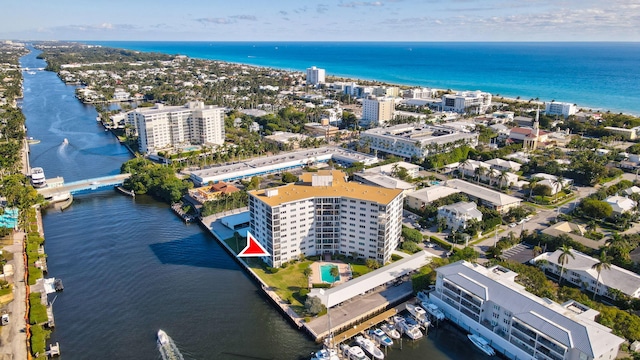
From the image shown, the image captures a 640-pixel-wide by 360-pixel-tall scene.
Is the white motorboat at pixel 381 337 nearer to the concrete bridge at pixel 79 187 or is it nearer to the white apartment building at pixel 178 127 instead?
the concrete bridge at pixel 79 187

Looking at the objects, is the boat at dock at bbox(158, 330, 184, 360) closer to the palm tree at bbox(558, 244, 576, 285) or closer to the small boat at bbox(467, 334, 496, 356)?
the small boat at bbox(467, 334, 496, 356)

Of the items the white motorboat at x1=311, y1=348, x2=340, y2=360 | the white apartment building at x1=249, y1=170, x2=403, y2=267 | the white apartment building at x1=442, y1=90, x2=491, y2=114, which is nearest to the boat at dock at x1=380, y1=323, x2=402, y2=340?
the white motorboat at x1=311, y1=348, x2=340, y2=360

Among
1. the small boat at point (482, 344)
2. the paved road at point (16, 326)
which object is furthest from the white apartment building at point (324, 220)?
the paved road at point (16, 326)

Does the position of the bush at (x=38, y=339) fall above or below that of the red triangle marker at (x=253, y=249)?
below

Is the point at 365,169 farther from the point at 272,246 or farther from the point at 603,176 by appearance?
the point at 603,176

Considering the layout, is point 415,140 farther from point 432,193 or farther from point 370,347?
point 370,347

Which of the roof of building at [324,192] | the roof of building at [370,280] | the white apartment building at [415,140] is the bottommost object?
the roof of building at [370,280]
